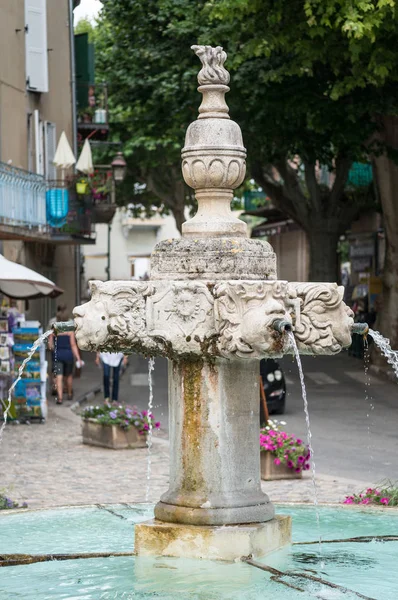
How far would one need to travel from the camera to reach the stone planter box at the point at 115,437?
659 inches

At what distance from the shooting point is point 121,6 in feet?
95.0

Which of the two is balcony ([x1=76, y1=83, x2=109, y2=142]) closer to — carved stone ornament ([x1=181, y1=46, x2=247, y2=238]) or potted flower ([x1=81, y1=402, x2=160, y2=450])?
potted flower ([x1=81, y1=402, x2=160, y2=450])

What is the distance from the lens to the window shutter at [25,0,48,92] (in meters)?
29.7

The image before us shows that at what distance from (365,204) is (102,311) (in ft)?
108

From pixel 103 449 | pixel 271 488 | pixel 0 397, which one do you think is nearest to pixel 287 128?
pixel 0 397

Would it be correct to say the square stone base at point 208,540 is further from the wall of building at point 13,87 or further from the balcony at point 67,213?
the balcony at point 67,213

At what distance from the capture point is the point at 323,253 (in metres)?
38.3

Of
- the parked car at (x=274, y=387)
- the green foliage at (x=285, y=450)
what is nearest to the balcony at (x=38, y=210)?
the parked car at (x=274, y=387)

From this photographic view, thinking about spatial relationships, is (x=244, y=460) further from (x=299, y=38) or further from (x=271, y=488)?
(x=299, y=38)

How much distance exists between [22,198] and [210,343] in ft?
62.7

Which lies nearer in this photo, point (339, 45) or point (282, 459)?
point (282, 459)

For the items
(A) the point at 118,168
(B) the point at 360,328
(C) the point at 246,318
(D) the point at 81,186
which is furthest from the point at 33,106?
(C) the point at 246,318

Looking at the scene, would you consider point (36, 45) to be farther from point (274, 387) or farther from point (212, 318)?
point (212, 318)

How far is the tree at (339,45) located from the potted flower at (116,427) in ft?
21.5
